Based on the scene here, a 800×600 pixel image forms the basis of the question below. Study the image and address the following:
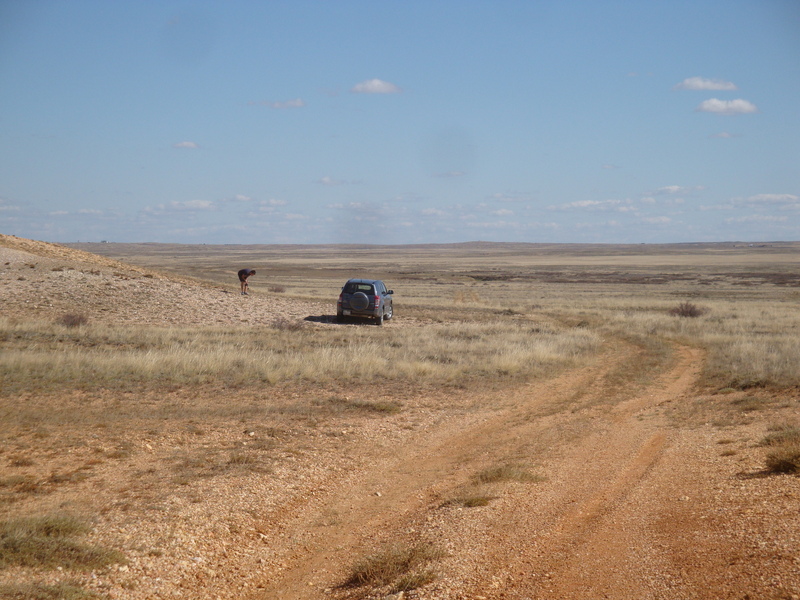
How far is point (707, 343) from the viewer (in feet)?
76.3

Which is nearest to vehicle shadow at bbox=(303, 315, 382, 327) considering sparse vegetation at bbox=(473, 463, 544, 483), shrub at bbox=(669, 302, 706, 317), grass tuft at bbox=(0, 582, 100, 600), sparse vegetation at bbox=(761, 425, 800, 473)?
shrub at bbox=(669, 302, 706, 317)

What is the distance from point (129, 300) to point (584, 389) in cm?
2004

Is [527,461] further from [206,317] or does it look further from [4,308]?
[4,308]

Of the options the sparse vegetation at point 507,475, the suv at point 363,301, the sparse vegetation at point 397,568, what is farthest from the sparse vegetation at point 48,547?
the suv at point 363,301

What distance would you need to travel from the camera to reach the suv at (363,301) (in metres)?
27.2

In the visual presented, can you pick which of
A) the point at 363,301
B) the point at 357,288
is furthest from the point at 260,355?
the point at 357,288

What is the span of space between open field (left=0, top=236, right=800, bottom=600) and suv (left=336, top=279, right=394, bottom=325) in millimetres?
6185

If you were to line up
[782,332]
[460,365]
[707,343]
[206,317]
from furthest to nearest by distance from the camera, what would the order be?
1. [206,317]
2. [782,332]
3. [707,343]
4. [460,365]

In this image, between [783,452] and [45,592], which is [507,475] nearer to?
[783,452]

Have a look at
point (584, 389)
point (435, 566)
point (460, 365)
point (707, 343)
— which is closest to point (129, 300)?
point (460, 365)

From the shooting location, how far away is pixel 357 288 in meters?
27.8

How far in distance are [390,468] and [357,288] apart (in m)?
18.9

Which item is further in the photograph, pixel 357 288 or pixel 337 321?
pixel 337 321

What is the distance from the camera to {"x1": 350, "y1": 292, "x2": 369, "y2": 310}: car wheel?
2705 cm
